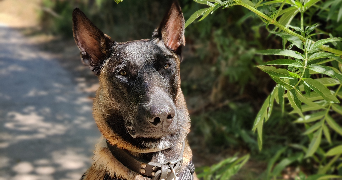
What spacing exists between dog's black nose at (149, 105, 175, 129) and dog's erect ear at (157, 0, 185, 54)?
40cm

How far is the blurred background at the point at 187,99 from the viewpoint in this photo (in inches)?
135

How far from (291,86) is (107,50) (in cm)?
84

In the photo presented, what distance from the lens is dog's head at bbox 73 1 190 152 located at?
1.34 metres

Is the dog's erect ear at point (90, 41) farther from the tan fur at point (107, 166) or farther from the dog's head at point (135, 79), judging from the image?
the tan fur at point (107, 166)

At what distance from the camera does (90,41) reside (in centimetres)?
146

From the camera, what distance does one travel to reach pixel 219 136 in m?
3.83

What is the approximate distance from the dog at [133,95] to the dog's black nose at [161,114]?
0.21 feet

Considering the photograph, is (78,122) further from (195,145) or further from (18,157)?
(195,145)

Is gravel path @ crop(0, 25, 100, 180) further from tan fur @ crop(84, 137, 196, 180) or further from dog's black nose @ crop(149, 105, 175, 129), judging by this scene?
dog's black nose @ crop(149, 105, 175, 129)

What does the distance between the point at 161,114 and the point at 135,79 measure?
245 millimetres

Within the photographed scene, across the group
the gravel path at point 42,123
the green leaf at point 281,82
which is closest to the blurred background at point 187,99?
the gravel path at point 42,123

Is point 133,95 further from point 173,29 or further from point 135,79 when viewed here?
point 173,29

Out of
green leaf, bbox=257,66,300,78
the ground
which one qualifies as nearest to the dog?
green leaf, bbox=257,66,300,78

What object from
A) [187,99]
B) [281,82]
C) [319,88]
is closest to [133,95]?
[281,82]
